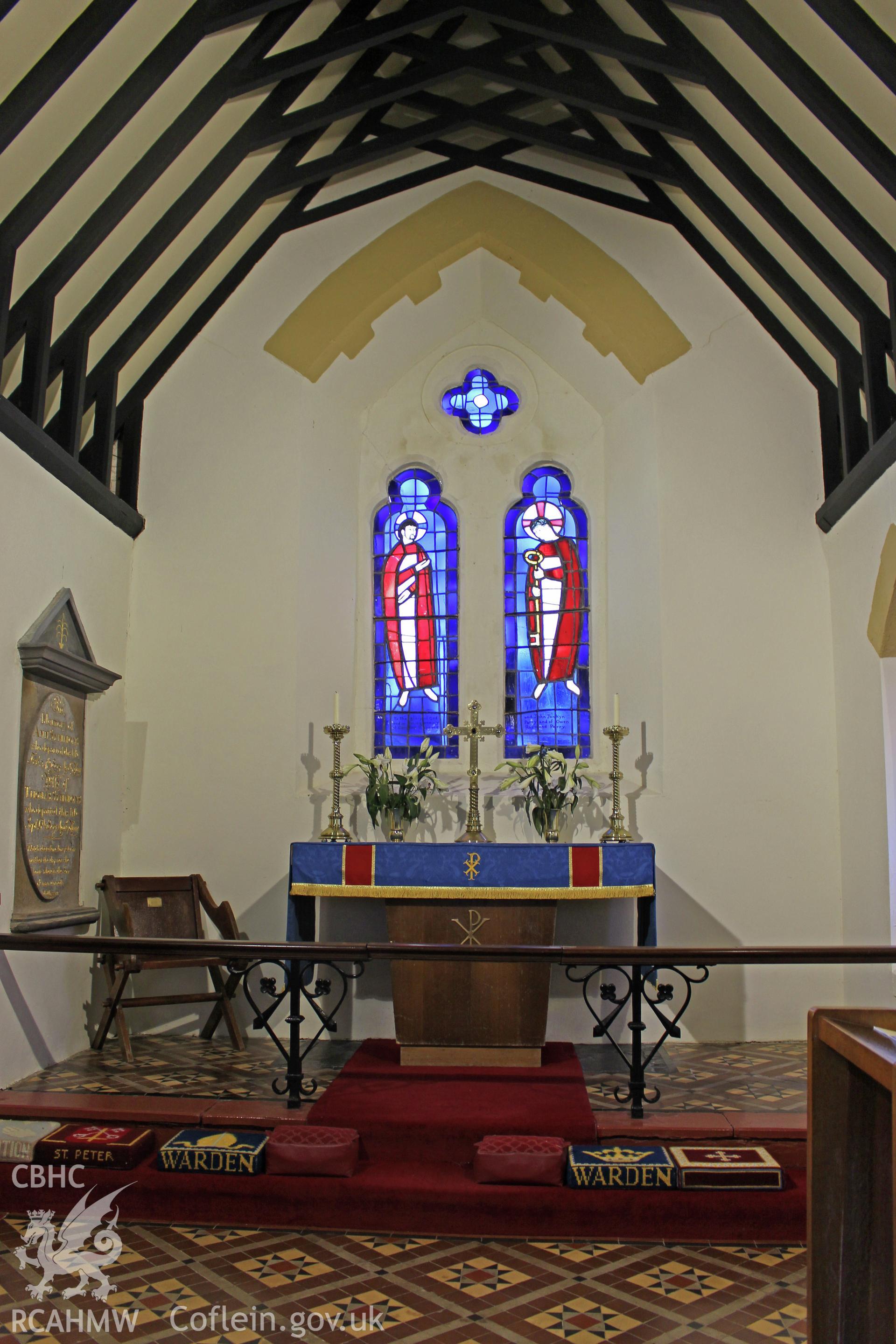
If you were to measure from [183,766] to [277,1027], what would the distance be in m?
1.74

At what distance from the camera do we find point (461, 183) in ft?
25.1

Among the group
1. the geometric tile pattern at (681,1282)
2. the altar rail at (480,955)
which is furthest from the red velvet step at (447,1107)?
the geometric tile pattern at (681,1282)

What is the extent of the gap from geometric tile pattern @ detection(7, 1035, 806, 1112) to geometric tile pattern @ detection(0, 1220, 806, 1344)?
105 centimetres

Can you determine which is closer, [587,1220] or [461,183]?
[587,1220]

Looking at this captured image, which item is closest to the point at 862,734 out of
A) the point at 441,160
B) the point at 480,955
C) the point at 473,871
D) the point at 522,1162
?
the point at 473,871

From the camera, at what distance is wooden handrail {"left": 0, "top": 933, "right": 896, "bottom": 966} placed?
13.1 ft

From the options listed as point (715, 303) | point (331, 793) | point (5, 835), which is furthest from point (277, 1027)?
Result: point (715, 303)

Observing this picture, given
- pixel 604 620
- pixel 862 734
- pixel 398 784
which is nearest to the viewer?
pixel 862 734

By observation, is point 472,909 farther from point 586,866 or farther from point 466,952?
point 466,952

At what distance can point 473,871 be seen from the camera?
18.3ft

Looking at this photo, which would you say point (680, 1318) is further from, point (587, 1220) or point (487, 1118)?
point (487, 1118)

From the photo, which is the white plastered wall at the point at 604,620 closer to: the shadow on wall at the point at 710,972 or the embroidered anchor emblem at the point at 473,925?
the shadow on wall at the point at 710,972

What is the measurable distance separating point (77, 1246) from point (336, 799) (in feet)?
10.4

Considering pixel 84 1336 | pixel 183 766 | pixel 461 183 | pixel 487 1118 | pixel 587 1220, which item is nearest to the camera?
pixel 84 1336
